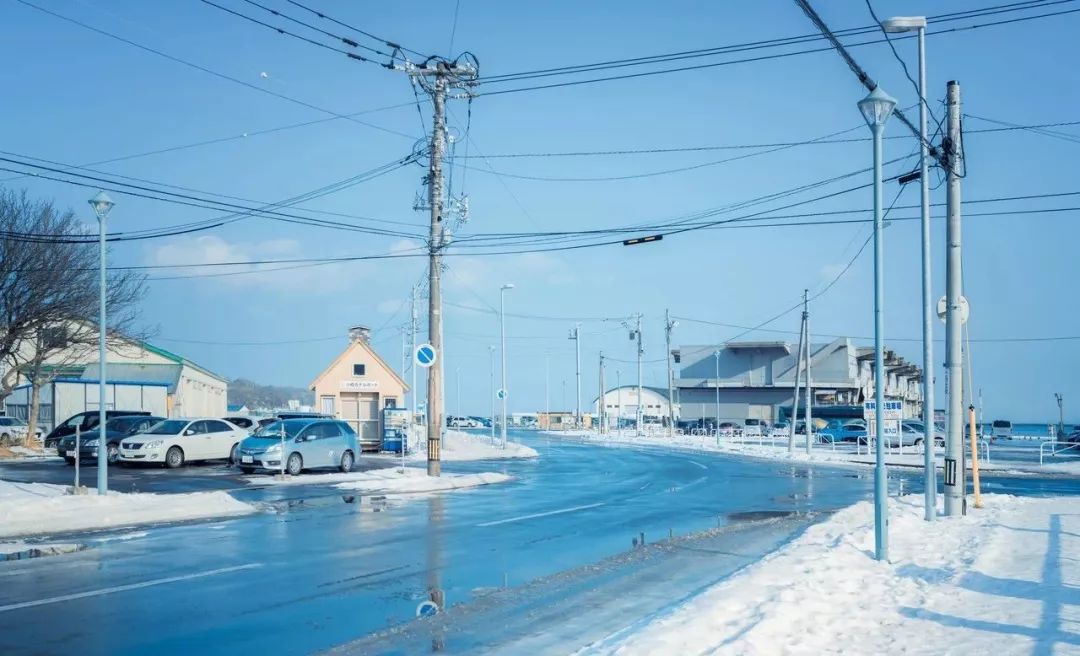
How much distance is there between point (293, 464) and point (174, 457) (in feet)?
16.4

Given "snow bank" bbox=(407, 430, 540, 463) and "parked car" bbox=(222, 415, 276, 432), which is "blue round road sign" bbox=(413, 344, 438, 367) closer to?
"parked car" bbox=(222, 415, 276, 432)

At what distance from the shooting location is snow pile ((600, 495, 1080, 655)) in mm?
7859

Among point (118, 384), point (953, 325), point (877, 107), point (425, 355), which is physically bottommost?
point (118, 384)

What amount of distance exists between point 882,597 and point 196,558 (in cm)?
885

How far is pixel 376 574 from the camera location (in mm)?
12094

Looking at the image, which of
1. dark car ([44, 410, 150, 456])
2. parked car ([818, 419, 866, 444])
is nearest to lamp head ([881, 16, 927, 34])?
dark car ([44, 410, 150, 456])

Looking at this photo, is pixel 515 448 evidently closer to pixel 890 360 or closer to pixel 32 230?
pixel 32 230

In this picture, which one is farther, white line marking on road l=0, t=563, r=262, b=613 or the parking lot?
the parking lot

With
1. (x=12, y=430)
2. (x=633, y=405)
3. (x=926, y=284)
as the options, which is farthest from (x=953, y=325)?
(x=633, y=405)

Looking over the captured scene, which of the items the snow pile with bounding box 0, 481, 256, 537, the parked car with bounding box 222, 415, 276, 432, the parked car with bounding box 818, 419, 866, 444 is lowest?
the parked car with bounding box 818, 419, 866, 444

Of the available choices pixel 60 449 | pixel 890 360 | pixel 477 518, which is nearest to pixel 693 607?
pixel 477 518

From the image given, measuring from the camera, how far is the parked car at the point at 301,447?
89.2 ft

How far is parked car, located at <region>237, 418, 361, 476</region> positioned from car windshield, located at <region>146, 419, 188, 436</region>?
3.64 meters

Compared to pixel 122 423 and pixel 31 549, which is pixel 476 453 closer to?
pixel 122 423
